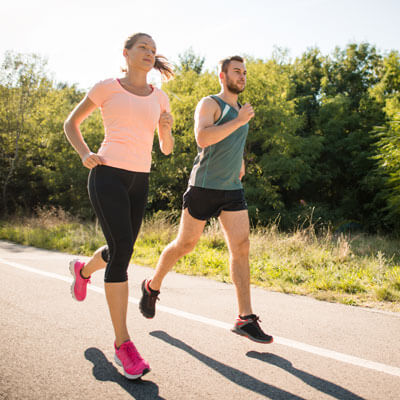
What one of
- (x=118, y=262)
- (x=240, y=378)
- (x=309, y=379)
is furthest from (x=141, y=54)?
(x=309, y=379)

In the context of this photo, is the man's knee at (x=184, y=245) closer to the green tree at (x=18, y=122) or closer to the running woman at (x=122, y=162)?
the running woman at (x=122, y=162)

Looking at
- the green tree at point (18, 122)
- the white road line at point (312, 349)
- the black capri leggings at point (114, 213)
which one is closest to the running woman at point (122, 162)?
the black capri leggings at point (114, 213)

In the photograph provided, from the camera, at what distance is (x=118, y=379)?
8.64 ft

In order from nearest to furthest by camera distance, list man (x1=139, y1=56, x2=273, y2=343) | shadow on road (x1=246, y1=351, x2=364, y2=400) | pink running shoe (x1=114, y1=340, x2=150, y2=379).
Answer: shadow on road (x1=246, y1=351, x2=364, y2=400) < pink running shoe (x1=114, y1=340, x2=150, y2=379) < man (x1=139, y1=56, x2=273, y2=343)

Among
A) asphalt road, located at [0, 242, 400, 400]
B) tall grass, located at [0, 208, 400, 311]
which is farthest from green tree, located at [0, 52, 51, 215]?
asphalt road, located at [0, 242, 400, 400]

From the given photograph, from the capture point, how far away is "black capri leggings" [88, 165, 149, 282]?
2828 millimetres

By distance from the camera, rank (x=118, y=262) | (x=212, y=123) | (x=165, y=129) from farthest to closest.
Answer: (x=212, y=123) < (x=165, y=129) < (x=118, y=262)

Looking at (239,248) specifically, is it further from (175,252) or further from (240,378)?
(240,378)

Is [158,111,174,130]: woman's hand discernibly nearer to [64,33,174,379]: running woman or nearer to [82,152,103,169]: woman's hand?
[64,33,174,379]: running woman

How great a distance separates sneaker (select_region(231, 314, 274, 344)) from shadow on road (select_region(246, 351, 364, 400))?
0.11 m

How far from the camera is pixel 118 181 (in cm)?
290

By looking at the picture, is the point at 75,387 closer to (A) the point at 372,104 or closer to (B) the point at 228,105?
(B) the point at 228,105

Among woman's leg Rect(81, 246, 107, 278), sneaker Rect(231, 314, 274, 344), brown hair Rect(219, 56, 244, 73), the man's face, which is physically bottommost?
sneaker Rect(231, 314, 274, 344)

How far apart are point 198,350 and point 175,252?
33.2 inches
